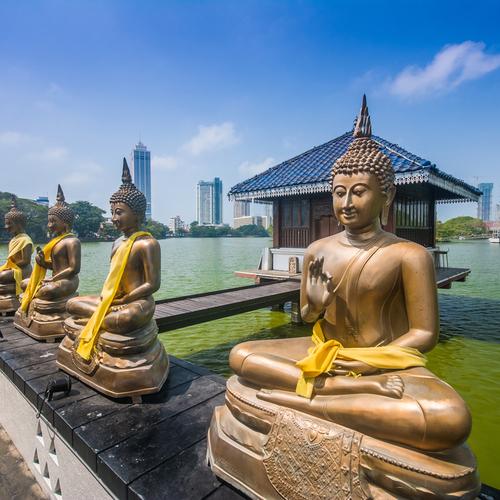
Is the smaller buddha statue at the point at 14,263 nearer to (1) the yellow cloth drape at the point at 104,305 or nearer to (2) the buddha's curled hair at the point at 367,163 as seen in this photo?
(1) the yellow cloth drape at the point at 104,305

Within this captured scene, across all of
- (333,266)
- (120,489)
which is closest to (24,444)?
(120,489)

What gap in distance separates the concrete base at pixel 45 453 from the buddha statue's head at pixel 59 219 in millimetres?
2090

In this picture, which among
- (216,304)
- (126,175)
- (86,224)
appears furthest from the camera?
(86,224)

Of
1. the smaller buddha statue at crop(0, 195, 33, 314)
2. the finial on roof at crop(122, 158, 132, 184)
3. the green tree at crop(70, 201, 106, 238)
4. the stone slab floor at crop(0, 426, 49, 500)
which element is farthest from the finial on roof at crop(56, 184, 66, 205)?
the green tree at crop(70, 201, 106, 238)

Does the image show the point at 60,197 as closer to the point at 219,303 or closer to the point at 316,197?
the point at 219,303

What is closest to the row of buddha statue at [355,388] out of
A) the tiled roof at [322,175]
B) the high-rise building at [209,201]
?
the tiled roof at [322,175]

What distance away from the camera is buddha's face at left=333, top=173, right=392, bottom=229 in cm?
238

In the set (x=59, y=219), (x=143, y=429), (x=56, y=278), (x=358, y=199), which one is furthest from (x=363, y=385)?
(x=59, y=219)

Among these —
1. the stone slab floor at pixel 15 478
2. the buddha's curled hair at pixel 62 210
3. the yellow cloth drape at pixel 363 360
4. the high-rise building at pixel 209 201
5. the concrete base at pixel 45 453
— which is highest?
the high-rise building at pixel 209 201

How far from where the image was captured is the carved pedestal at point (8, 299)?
6613mm

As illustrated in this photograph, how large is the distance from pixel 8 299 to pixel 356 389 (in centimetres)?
697

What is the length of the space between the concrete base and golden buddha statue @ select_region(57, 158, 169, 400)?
57cm

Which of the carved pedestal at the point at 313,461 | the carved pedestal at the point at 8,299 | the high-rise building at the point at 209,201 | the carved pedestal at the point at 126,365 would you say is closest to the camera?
the carved pedestal at the point at 313,461

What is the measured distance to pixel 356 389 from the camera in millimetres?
2029
